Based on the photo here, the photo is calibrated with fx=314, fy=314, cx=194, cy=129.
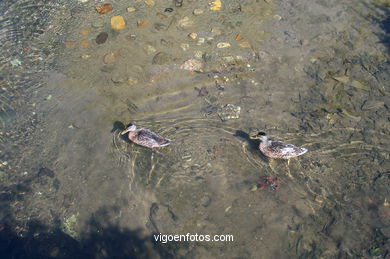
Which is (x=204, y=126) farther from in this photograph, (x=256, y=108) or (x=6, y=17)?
(x=6, y=17)

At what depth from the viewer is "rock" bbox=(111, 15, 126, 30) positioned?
939 centimetres

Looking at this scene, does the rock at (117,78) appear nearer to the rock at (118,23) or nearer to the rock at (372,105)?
the rock at (118,23)

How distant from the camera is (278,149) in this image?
20.9ft

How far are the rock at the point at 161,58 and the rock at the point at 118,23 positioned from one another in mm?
1685

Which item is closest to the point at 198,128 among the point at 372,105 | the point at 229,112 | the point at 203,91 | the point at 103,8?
the point at 229,112

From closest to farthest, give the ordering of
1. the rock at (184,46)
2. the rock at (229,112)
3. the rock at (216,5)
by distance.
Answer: the rock at (229,112) → the rock at (184,46) → the rock at (216,5)

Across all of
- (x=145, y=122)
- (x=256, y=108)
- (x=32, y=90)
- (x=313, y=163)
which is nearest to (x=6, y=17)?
(x=32, y=90)

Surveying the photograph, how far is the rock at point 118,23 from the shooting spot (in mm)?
9390

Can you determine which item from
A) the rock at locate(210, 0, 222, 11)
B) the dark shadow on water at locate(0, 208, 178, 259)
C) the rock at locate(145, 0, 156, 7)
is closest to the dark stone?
the dark shadow on water at locate(0, 208, 178, 259)

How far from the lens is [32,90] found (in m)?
8.41

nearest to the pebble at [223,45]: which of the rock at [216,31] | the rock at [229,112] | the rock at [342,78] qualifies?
the rock at [216,31]

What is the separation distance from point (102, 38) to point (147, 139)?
4.10 metres

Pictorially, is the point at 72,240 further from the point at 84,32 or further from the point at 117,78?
the point at 84,32

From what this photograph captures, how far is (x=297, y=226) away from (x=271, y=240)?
58cm
